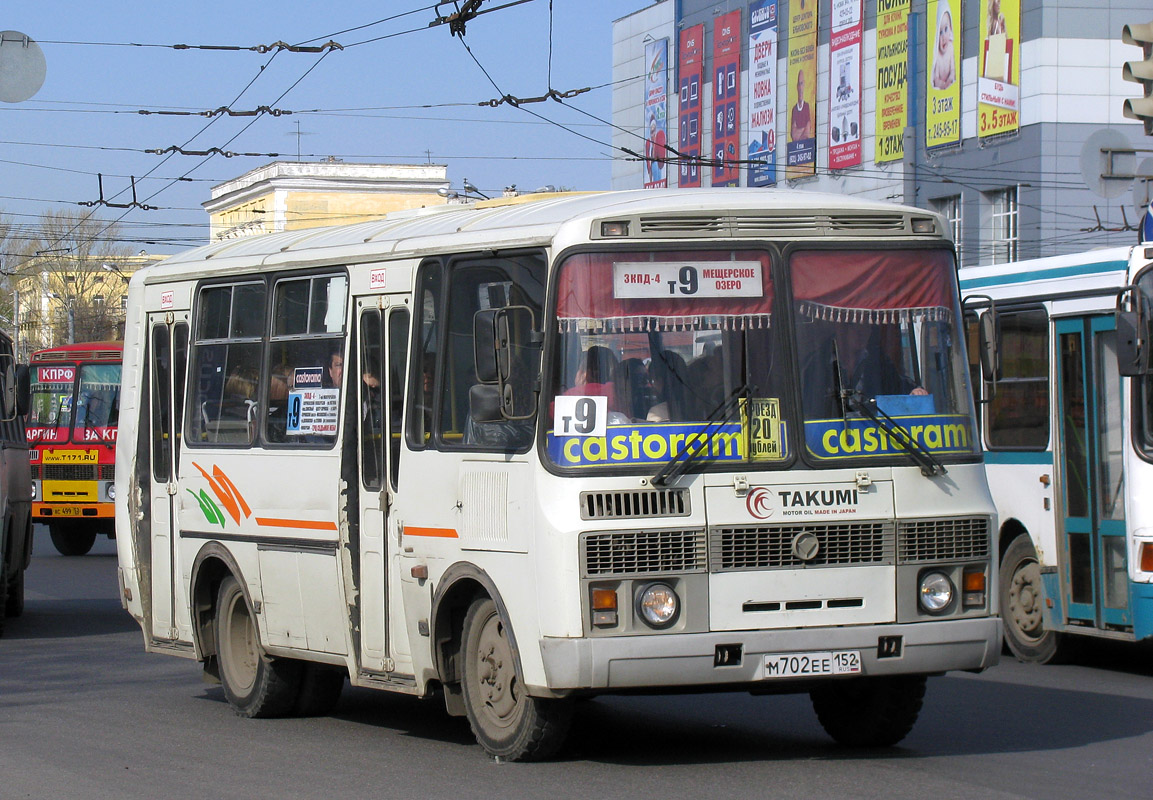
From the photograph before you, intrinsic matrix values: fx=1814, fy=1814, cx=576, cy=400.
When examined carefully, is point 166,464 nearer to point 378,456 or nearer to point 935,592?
point 378,456

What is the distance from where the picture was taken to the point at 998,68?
46.8 metres

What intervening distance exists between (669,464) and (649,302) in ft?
2.50

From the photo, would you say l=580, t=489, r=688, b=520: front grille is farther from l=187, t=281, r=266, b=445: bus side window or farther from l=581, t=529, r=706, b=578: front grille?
l=187, t=281, r=266, b=445: bus side window

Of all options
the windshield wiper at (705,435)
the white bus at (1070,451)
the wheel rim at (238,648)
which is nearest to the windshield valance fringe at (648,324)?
the windshield wiper at (705,435)

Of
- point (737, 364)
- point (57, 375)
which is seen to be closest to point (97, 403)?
point (57, 375)

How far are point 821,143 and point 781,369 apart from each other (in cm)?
4871

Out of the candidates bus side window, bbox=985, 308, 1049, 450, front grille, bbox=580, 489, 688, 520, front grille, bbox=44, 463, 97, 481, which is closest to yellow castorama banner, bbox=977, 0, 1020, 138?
front grille, bbox=44, 463, 97, 481

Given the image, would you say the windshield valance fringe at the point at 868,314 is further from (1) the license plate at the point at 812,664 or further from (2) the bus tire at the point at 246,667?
(2) the bus tire at the point at 246,667

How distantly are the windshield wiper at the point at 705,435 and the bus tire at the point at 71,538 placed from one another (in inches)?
875

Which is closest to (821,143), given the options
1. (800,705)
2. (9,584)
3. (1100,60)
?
(1100,60)

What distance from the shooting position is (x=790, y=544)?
834 centimetres

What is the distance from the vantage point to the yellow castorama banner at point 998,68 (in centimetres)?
Answer: 4634

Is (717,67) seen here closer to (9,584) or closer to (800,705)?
(9,584)

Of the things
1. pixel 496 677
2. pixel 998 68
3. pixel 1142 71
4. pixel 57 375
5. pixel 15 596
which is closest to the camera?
pixel 496 677
